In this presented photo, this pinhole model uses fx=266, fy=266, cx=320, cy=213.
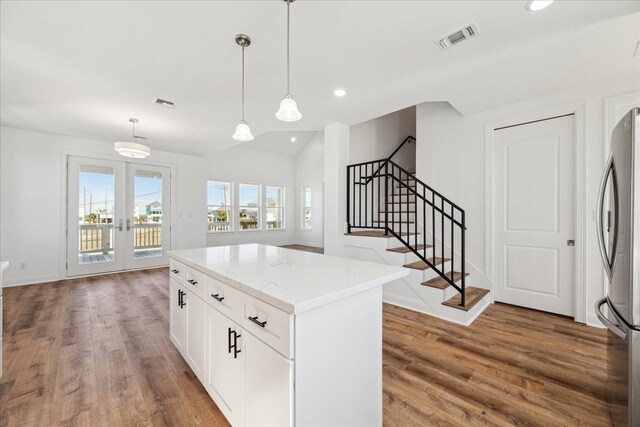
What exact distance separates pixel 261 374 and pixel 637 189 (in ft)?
6.40

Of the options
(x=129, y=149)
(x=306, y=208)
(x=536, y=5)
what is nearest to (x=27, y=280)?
(x=129, y=149)

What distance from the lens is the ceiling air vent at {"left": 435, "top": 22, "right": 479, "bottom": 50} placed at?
2.00 meters

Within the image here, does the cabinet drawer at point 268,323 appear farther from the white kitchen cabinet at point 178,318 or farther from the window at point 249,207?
the window at point 249,207

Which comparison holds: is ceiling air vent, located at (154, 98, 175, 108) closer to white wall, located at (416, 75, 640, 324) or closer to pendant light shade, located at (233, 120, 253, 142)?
pendant light shade, located at (233, 120, 253, 142)

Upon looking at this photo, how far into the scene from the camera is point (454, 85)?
2.91m

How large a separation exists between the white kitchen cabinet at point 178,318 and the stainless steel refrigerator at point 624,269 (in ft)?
8.71

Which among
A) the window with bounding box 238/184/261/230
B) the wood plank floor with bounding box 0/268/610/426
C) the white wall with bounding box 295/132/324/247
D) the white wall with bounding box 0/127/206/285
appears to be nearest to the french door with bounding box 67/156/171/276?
the white wall with bounding box 0/127/206/285

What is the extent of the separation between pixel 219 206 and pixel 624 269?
7.96 metres

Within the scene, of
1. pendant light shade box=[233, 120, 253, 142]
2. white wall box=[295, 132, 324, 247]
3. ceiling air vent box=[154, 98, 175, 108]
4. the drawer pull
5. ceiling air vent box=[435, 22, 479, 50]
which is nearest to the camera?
the drawer pull

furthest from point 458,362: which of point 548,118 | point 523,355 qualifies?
point 548,118

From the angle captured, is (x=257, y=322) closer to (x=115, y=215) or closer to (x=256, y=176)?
(x=115, y=215)

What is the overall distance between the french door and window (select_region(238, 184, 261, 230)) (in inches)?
97.3

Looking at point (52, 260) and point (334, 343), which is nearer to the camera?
point (334, 343)

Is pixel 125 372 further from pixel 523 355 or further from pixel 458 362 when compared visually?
pixel 523 355
